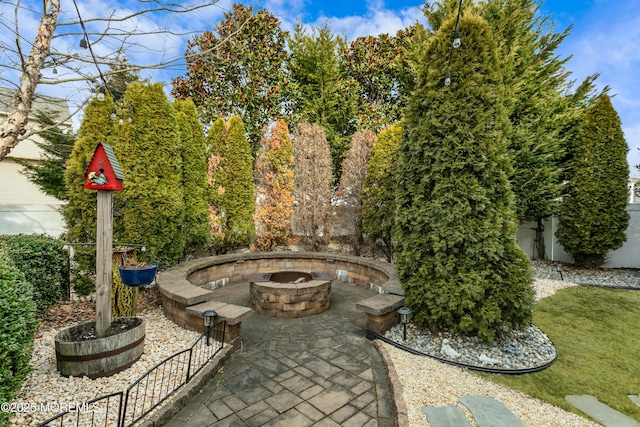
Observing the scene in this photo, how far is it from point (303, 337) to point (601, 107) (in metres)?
10.8

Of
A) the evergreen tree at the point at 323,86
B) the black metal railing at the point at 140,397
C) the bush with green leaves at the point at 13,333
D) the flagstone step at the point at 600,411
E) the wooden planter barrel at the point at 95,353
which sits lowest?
the flagstone step at the point at 600,411

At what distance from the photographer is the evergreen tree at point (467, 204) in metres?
3.88

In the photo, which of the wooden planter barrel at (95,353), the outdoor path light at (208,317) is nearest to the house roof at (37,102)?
the wooden planter barrel at (95,353)

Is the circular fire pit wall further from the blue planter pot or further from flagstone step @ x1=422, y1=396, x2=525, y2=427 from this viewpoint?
flagstone step @ x1=422, y1=396, x2=525, y2=427

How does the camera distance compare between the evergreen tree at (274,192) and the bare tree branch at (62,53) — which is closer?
the bare tree branch at (62,53)

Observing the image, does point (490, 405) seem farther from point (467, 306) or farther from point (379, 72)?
point (379, 72)

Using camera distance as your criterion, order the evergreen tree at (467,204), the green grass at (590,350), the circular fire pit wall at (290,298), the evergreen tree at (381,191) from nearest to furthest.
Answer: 1. the green grass at (590,350)
2. the evergreen tree at (467,204)
3. the circular fire pit wall at (290,298)
4. the evergreen tree at (381,191)

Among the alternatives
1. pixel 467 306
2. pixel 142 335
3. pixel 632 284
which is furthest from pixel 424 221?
pixel 632 284

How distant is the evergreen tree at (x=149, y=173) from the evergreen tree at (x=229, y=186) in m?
2.63

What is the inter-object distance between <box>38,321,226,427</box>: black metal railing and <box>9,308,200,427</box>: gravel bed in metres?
0.14

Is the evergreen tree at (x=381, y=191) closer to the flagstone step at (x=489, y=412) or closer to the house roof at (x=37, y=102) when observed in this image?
the flagstone step at (x=489, y=412)

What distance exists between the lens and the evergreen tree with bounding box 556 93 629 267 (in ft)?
26.9

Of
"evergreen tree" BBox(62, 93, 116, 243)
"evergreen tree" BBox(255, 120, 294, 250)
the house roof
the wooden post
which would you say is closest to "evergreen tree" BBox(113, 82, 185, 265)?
"evergreen tree" BBox(62, 93, 116, 243)

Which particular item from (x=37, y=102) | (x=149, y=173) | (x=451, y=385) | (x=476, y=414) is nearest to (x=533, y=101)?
(x=451, y=385)
